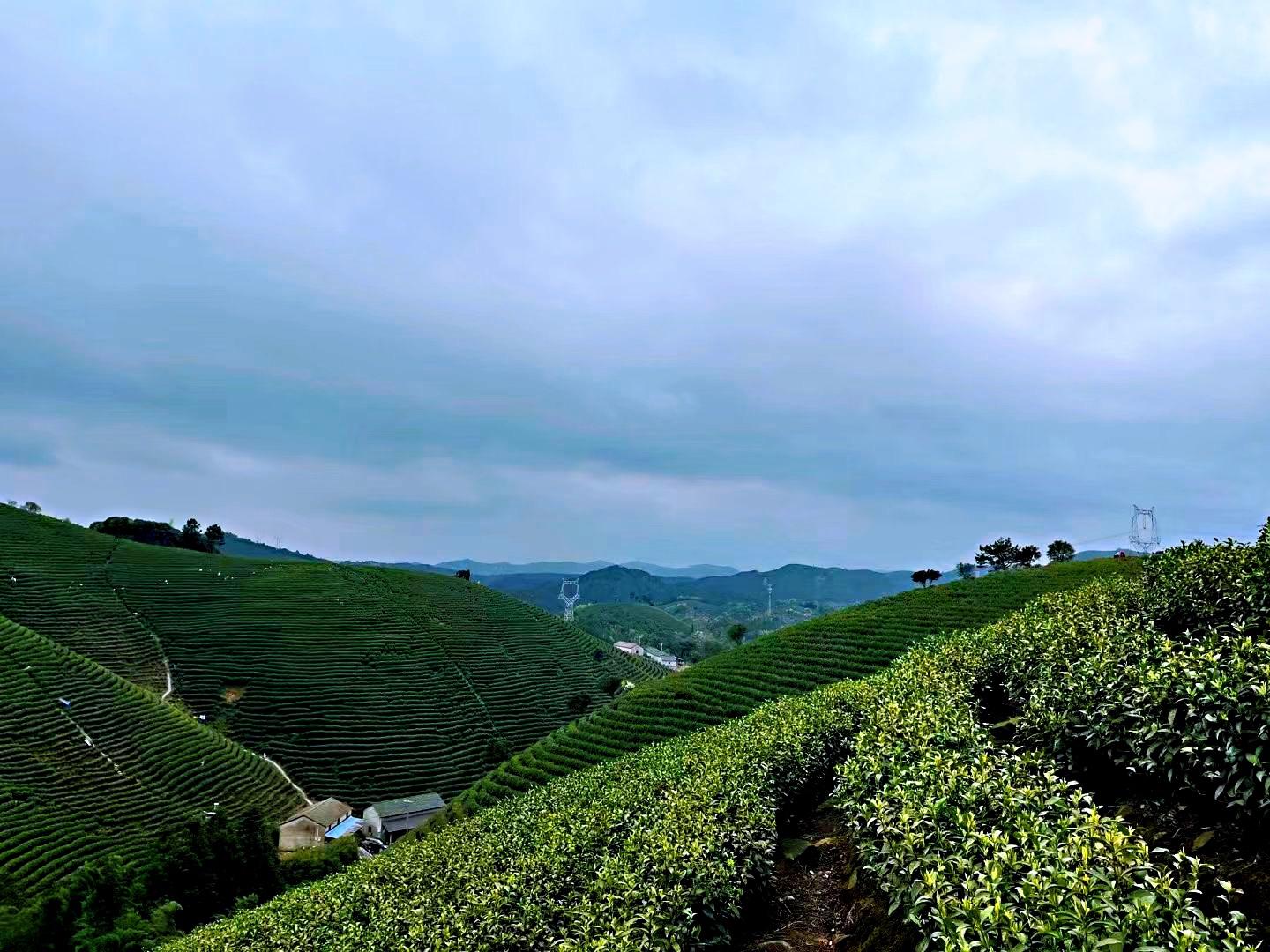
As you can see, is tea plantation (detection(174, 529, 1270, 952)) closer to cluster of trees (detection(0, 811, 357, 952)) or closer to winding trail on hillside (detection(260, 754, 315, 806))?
cluster of trees (detection(0, 811, 357, 952))

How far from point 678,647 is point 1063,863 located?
17351cm

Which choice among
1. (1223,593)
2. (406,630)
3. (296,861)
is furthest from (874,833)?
(406,630)

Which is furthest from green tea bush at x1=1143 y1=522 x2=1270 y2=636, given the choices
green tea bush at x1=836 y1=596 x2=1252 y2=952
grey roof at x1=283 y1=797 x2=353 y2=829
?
grey roof at x1=283 y1=797 x2=353 y2=829

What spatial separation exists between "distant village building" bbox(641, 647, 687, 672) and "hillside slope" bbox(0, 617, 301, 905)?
91.0 metres

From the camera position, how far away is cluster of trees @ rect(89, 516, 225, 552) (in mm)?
112250

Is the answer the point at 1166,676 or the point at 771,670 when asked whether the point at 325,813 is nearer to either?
the point at 771,670

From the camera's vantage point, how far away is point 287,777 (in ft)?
170

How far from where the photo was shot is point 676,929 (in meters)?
5.21

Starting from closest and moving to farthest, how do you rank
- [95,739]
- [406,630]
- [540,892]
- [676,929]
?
[676,929], [540,892], [95,739], [406,630]

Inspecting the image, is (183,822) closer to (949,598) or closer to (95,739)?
(95,739)

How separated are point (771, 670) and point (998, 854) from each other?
2820 cm

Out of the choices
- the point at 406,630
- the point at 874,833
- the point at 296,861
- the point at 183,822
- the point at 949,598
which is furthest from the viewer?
the point at 406,630

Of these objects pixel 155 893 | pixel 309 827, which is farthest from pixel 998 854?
pixel 309 827

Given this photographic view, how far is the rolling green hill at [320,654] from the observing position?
190ft
